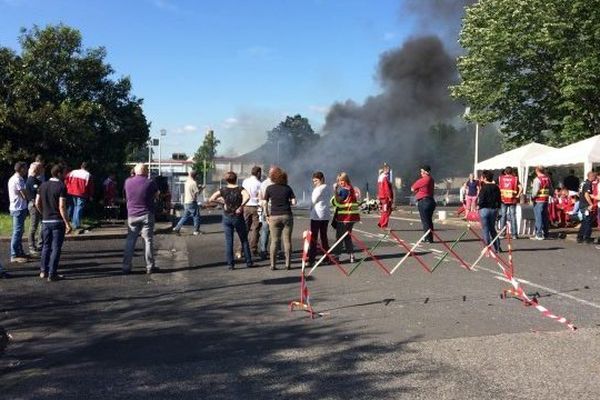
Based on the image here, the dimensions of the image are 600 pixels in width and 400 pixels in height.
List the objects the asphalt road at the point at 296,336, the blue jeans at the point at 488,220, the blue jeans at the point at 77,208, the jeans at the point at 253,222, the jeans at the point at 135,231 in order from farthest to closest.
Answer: the blue jeans at the point at 77,208 < the blue jeans at the point at 488,220 < the jeans at the point at 253,222 < the jeans at the point at 135,231 < the asphalt road at the point at 296,336

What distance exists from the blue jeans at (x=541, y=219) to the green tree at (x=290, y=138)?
29667 mm

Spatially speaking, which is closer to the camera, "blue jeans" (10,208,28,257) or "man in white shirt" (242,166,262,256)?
"blue jeans" (10,208,28,257)

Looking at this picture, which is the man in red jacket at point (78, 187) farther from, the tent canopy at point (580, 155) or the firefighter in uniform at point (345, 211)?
the tent canopy at point (580, 155)

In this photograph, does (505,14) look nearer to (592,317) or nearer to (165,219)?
(165,219)

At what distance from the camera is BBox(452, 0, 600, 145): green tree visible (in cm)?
2222

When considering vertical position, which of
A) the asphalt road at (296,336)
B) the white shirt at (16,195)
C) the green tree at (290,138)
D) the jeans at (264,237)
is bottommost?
the asphalt road at (296,336)

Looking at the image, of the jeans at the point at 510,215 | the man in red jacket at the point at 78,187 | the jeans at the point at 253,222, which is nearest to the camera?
the jeans at the point at 253,222

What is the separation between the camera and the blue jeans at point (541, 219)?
14133mm

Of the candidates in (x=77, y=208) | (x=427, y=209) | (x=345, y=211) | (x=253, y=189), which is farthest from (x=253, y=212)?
(x=77, y=208)

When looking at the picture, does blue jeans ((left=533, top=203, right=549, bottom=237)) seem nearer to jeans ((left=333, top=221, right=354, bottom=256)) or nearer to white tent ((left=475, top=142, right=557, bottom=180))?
jeans ((left=333, top=221, right=354, bottom=256))

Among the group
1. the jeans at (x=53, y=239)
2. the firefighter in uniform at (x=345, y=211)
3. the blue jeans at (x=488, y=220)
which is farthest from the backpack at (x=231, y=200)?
the blue jeans at (x=488, y=220)

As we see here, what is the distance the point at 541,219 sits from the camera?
14141 mm

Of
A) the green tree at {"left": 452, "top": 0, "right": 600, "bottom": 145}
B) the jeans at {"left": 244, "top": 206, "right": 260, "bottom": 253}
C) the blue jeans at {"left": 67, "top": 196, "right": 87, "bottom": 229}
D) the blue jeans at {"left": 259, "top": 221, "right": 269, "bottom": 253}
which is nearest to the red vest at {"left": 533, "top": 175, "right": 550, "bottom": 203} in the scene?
the blue jeans at {"left": 259, "top": 221, "right": 269, "bottom": 253}

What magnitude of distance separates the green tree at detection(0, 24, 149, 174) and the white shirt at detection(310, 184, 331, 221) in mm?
12273
